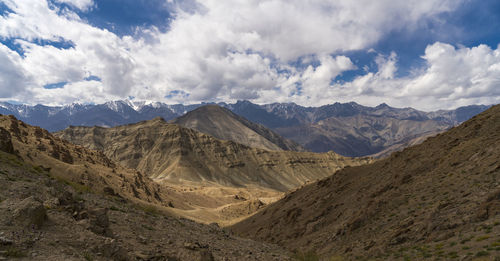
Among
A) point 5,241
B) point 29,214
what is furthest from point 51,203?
point 5,241

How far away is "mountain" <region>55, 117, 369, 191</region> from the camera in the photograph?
166750mm

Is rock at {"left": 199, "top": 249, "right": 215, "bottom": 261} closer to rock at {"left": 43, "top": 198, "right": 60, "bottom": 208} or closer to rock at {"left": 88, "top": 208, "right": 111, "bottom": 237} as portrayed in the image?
rock at {"left": 88, "top": 208, "right": 111, "bottom": 237}

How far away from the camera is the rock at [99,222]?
35.2 feet

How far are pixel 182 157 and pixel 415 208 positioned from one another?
160 meters

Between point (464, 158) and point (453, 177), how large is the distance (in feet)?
14.7

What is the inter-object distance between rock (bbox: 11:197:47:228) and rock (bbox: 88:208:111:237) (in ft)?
6.11

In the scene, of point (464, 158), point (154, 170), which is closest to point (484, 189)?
point (464, 158)

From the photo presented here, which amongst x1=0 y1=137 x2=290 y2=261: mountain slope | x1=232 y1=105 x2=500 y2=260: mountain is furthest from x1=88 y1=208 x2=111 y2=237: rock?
x1=232 y1=105 x2=500 y2=260: mountain

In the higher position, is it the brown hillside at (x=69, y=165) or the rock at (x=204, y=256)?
the brown hillside at (x=69, y=165)

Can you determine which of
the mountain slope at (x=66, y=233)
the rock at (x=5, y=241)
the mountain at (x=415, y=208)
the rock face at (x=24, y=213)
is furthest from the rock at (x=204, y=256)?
the mountain at (x=415, y=208)

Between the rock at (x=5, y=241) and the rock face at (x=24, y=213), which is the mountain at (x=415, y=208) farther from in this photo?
the rock face at (x=24, y=213)

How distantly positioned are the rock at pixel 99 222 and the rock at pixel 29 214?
186 centimetres

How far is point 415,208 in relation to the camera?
2200 cm

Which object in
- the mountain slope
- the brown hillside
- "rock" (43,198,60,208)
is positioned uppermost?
the brown hillside
